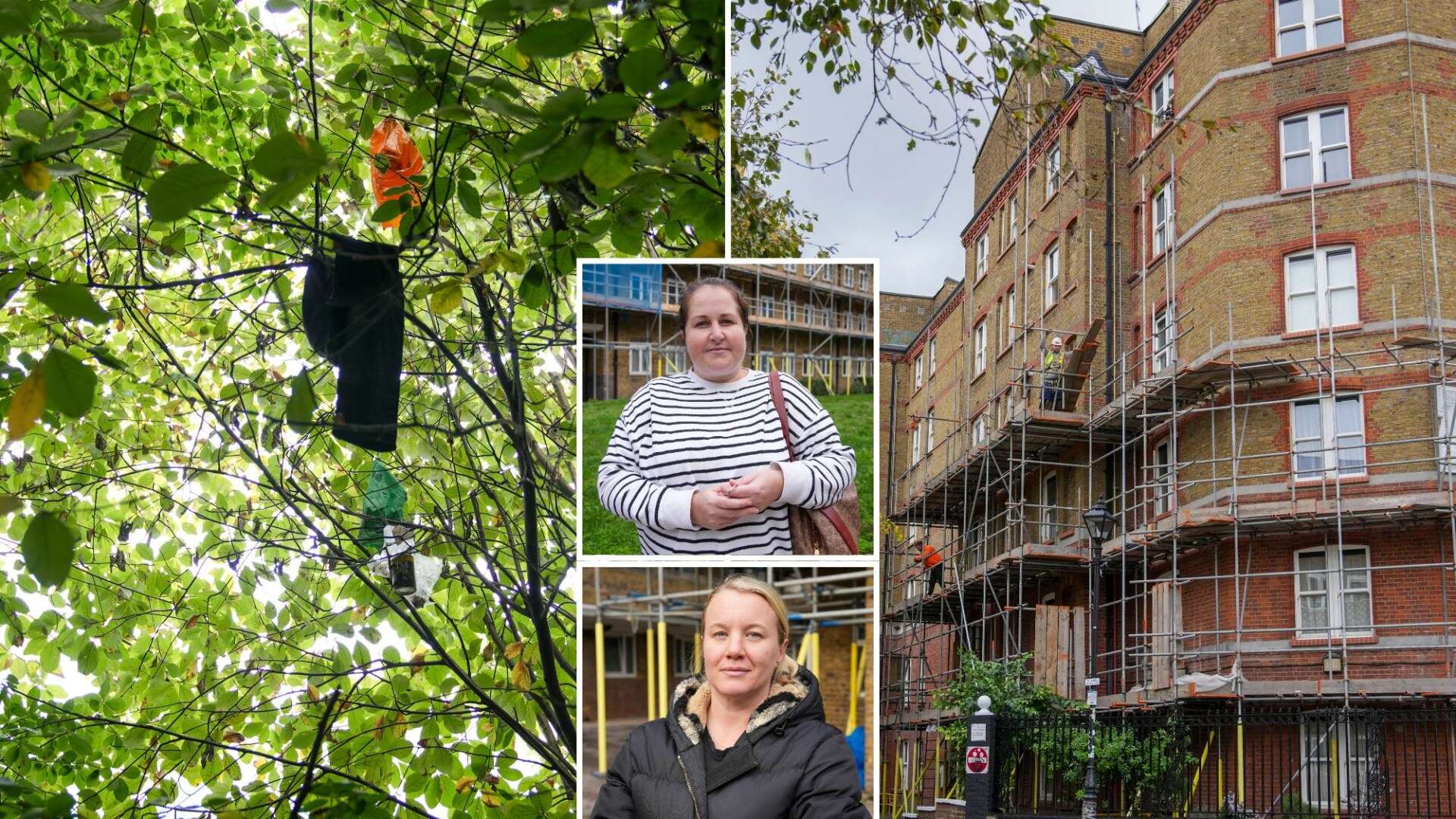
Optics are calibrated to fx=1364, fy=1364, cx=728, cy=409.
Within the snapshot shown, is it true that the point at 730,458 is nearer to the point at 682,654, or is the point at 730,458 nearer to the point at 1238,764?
the point at 682,654

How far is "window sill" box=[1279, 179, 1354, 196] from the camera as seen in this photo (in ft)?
60.5

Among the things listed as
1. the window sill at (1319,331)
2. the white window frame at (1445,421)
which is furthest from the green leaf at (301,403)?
the window sill at (1319,331)

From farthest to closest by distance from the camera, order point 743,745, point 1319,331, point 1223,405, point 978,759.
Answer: point 1223,405, point 1319,331, point 978,759, point 743,745

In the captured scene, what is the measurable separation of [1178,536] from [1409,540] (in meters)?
2.74

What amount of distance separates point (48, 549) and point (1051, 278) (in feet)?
68.4

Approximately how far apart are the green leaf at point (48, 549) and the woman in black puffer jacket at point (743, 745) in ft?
3.11

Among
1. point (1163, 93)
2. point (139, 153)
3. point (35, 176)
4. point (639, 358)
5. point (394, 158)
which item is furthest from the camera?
point (1163, 93)

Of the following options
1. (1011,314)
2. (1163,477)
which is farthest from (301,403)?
(1011,314)

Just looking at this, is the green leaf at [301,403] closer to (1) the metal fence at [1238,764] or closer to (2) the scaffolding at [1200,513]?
(1) the metal fence at [1238,764]

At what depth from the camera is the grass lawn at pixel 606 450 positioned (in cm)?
278

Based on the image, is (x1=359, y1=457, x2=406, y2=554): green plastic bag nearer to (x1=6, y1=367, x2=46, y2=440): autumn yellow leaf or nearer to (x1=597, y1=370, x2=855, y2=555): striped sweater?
(x1=597, y1=370, x2=855, y2=555): striped sweater

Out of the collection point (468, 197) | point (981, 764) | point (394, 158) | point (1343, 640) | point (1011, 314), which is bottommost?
point (981, 764)

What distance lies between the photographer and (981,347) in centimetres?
2292

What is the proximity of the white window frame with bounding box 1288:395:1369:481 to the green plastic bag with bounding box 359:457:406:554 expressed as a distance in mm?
14830
